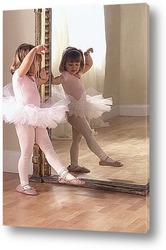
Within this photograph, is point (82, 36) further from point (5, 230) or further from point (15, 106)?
point (5, 230)

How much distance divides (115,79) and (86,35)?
195mm

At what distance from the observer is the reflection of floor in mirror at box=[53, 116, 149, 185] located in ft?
6.48

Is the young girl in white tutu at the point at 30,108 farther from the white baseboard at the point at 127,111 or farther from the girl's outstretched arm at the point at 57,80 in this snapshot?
the white baseboard at the point at 127,111

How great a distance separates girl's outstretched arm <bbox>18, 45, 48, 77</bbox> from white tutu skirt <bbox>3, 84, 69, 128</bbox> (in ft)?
0.26

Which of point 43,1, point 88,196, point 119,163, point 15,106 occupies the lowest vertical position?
point 88,196

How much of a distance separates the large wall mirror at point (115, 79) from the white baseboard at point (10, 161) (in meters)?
0.19

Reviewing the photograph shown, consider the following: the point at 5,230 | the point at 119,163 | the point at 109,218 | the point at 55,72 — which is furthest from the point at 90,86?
the point at 5,230

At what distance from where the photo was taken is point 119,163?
2.03 meters

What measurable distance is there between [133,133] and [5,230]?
0.64 m

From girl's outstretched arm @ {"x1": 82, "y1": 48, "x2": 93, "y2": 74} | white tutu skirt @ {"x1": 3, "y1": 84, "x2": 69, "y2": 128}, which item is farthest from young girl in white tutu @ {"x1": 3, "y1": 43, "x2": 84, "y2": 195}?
girl's outstretched arm @ {"x1": 82, "y1": 48, "x2": 93, "y2": 74}

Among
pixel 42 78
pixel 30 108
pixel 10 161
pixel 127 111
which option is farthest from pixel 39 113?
pixel 127 111

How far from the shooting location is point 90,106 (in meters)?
2.05

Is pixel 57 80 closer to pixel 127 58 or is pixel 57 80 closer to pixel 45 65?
pixel 45 65

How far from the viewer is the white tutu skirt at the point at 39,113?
2.10 meters
